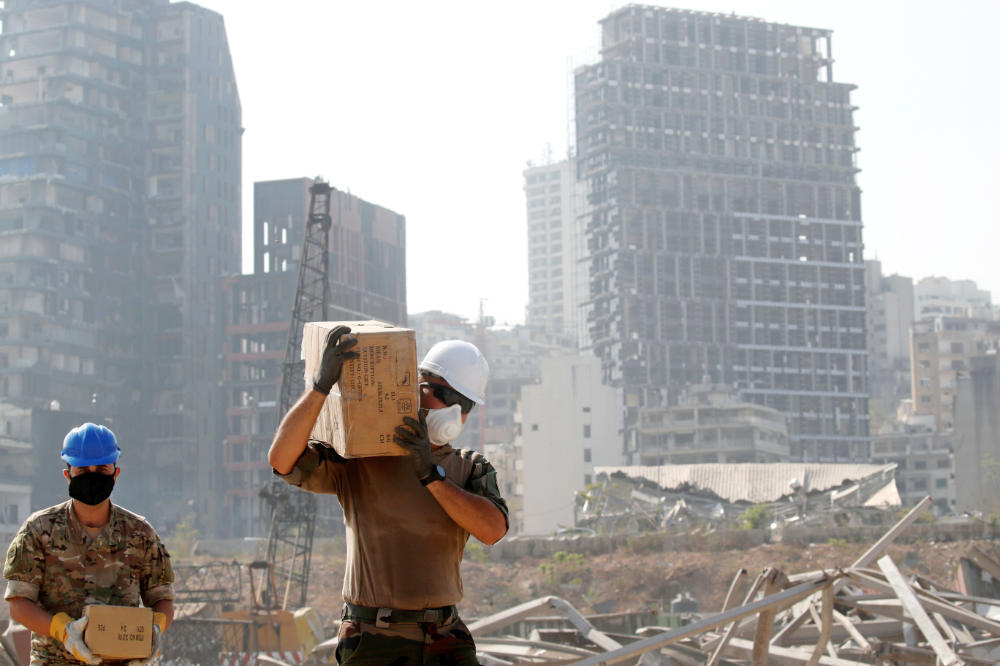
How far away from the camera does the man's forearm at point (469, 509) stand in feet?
16.8

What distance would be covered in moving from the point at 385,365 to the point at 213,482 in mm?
108511

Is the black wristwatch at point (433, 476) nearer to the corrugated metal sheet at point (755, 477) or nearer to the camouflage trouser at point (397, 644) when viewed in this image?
the camouflage trouser at point (397, 644)

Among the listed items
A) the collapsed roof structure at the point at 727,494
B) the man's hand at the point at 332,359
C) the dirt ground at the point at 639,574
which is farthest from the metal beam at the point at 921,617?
the collapsed roof structure at the point at 727,494

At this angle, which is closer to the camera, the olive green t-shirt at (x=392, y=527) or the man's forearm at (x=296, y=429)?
the man's forearm at (x=296, y=429)

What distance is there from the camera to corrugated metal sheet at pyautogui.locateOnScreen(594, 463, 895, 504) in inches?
2491

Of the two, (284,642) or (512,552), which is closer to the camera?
(284,642)

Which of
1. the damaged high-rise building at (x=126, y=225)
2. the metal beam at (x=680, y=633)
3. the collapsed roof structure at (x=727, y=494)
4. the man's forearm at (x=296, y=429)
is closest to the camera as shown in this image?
the man's forearm at (x=296, y=429)

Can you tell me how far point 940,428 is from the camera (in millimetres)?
126438

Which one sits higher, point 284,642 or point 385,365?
point 385,365

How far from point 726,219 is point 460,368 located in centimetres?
13892

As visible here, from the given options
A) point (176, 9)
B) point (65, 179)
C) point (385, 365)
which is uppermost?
point (176, 9)

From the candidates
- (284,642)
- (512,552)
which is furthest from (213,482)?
(284,642)

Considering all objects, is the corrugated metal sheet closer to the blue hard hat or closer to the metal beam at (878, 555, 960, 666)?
the metal beam at (878, 555, 960, 666)

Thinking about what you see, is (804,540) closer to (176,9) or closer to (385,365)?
(385,365)
